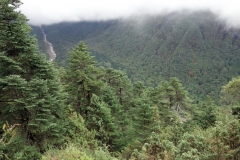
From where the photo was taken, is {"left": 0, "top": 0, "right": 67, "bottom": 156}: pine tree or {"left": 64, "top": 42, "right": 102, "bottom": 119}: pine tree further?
{"left": 64, "top": 42, "right": 102, "bottom": 119}: pine tree

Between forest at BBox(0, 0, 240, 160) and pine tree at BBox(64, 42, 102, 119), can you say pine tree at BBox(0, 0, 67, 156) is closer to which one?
forest at BBox(0, 0, 240, 160)

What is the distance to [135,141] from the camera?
1598cm

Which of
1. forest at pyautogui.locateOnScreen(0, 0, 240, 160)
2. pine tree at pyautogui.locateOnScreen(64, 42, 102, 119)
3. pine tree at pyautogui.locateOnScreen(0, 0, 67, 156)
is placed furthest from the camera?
pine tree at pyautogui.locateOnScreen(64, 42, 102, 119)

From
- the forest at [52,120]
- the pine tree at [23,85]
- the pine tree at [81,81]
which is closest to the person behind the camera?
the forest at [52,120]

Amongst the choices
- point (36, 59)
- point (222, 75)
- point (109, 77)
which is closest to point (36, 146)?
point (36, 59)

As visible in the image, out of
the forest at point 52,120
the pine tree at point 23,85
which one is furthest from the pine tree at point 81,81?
the pine tree at point 23,85

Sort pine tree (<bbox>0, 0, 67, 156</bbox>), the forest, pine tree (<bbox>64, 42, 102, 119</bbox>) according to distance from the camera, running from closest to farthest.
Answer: the forest
pine tree (<bbox>0, 0, 67, 156</bbox>)
pine tree (<bbox>64, 42, 102, 119</bbox>)

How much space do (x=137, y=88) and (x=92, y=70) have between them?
16.0 m

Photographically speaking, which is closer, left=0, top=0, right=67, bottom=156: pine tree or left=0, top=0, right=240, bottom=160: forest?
left=0, top=0, right=240, bottom=160: forest

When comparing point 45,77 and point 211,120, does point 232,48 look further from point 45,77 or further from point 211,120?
point 45,77

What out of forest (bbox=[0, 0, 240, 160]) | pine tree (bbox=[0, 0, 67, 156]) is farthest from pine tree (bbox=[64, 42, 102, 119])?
pine tree (bbox=[0, 0, 67, 156])

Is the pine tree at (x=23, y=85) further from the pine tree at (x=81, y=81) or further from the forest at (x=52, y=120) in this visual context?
the pine tree at (x=81, y=81)

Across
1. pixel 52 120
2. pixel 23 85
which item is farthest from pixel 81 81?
pixel 23 85

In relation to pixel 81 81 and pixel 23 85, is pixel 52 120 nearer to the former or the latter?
pixel 23 85
